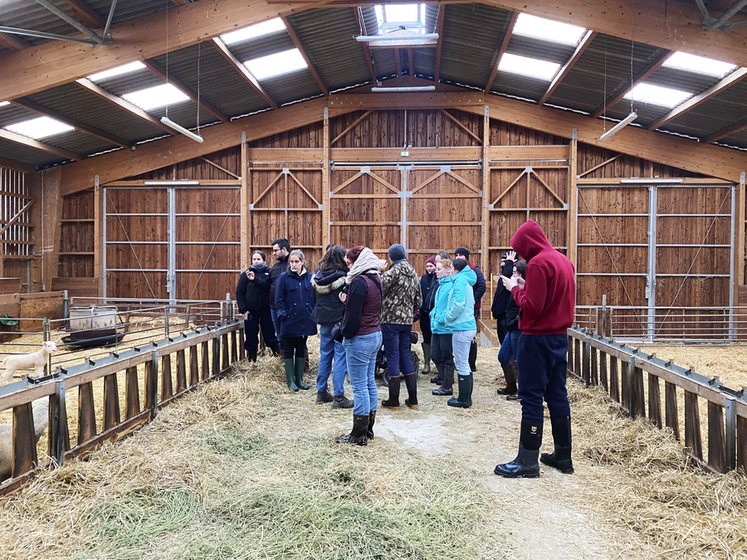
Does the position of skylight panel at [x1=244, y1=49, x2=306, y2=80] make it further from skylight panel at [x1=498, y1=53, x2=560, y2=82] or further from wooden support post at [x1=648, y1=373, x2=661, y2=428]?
wooden support post at [x1=648, y1=373, x2=661, y2=428]

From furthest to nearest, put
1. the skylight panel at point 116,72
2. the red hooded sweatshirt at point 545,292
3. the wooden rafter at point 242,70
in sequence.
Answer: the skylight panel at point 116,72 < the wooden rafter at point 242,70 < the red hooded sweatshirt at point 545,292

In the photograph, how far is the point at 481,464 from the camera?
404 cm

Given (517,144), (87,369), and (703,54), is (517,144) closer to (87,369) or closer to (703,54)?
(703,54)

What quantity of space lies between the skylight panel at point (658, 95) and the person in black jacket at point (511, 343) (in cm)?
669

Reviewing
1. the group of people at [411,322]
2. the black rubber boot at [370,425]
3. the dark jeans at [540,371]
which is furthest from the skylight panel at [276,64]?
the dark jeans at [540,371]

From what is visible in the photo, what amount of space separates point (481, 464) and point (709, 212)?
38.1 feet

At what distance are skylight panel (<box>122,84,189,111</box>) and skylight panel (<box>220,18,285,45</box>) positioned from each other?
196 cm

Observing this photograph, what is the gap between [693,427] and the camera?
379 cm

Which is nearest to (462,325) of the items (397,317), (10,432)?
(397,317)

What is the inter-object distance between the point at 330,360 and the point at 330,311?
2.09 ft

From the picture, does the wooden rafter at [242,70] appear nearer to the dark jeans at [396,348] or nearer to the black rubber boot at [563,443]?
the dark jeans at [396,348]

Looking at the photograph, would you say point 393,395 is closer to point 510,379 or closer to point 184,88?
point 510,379

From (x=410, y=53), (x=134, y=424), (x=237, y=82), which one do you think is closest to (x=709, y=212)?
(x=410, y=53)

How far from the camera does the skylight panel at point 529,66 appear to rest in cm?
1065
